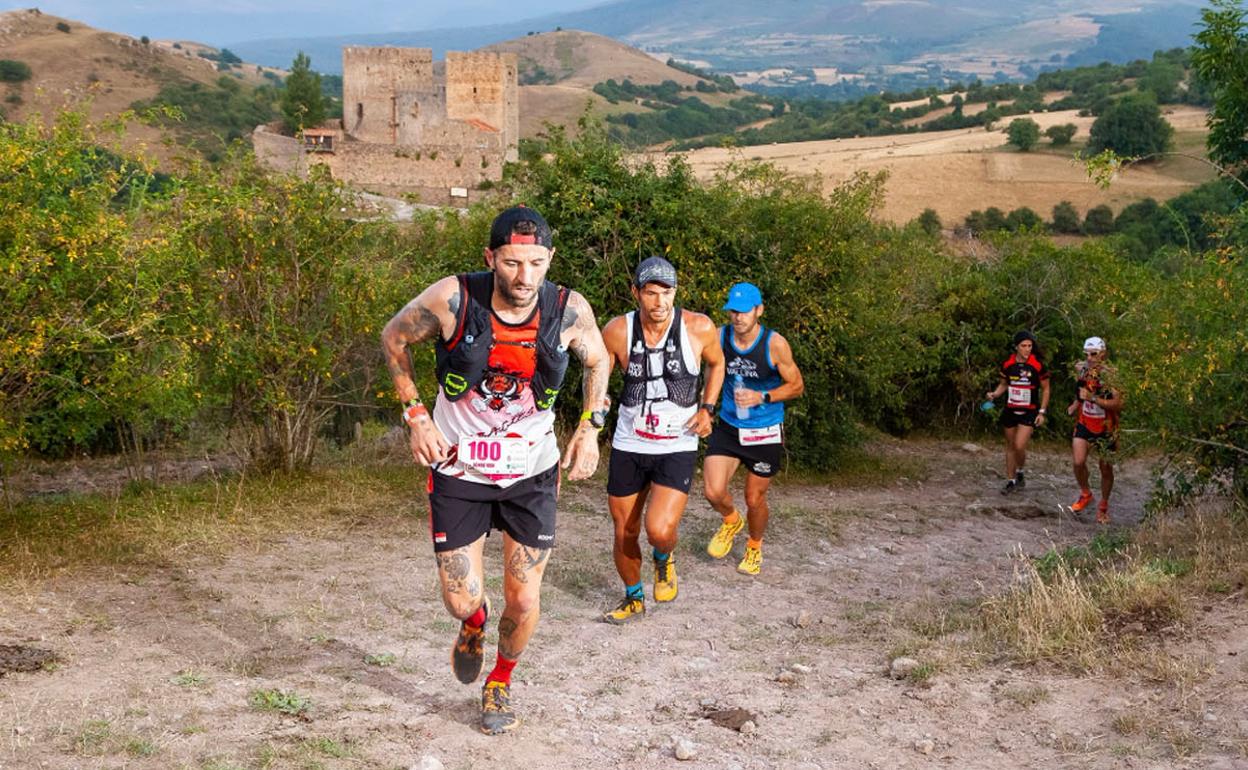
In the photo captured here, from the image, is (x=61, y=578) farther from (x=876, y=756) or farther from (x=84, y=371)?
(x=876, y=756)

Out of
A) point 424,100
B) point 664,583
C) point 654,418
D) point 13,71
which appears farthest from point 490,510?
point 13,71

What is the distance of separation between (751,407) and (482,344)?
3.37m

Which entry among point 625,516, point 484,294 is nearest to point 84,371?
point 625,516

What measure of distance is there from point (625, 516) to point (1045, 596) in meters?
2.34

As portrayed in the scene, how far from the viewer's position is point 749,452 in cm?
830

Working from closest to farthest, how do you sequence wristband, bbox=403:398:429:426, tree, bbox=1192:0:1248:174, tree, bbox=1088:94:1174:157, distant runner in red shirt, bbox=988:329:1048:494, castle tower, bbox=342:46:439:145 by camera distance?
wristband, bbox=403:398:429:426, distant runner in red shirt, bbox=988:329:1048:494, tree, bbox=1192:0:1248:174, castle tower, bbox=342:46:439:145, tree, bbox=1088:94:1174:157

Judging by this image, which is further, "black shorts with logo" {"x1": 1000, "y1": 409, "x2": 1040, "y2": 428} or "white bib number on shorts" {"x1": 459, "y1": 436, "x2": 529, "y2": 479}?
"black shorts with logo" {"x1": 1000, "y1": 409, "x2": 1040, "y2": 428}

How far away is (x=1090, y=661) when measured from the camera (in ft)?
19.8

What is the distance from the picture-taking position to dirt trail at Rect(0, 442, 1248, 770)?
5.18 m

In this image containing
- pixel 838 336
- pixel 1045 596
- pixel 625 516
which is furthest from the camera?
pixel 838 336

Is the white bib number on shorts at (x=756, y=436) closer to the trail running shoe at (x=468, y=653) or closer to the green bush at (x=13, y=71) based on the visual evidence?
the trail running shoe at (x=468, y=653)

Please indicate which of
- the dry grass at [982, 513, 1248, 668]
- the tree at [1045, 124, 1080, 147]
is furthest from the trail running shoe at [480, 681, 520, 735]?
the tree at [1045, 124, 1080, 147]

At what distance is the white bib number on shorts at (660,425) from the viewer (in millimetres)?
7223

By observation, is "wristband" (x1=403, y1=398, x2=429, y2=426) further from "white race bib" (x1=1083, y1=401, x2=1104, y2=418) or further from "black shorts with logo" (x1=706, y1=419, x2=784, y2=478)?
"white race bib" (x1=1083, y1=401, x2=1104, y2=418)
